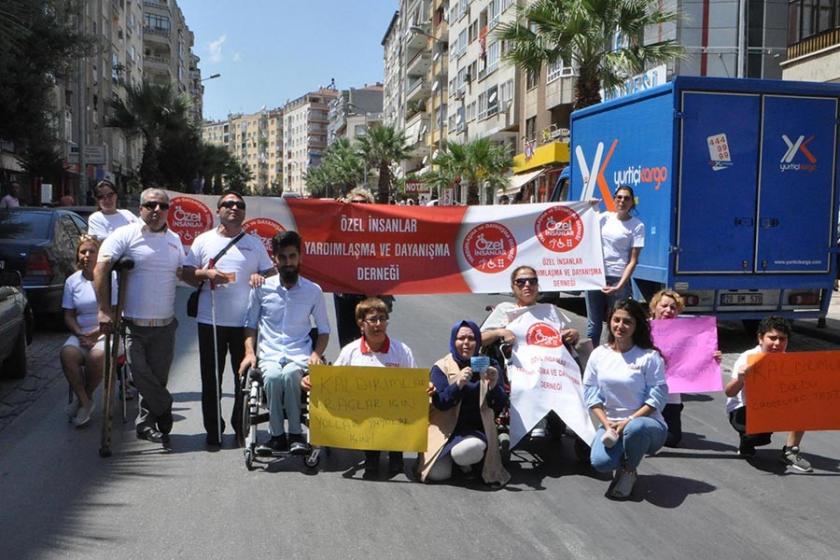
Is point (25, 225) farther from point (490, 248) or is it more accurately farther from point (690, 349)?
point (690, 349)

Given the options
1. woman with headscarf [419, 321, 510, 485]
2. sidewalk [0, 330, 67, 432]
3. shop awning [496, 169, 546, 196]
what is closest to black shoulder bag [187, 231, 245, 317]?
woman with headscarf [419, 321, 510, 485]

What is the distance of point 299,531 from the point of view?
463cm

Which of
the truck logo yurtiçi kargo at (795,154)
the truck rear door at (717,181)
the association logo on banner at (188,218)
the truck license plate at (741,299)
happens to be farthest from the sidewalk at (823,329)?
the association logo on banner at (188,218)

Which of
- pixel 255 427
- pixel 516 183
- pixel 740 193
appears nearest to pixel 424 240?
pixel 255 427

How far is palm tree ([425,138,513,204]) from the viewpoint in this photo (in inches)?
1718

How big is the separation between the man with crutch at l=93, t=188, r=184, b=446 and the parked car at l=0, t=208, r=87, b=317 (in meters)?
5.04

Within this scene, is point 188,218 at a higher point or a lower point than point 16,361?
higher

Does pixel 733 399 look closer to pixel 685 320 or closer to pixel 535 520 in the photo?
pixel 685 320

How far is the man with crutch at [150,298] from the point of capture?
6195 millimetres

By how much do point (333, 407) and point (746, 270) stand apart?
689 centimetres

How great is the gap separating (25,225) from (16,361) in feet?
12.0

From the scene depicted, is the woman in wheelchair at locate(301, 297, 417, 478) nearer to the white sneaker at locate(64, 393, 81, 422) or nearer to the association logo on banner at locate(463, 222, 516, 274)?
the association logo on banner at locate(463, 222, 516, 274)

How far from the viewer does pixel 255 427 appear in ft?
19.0

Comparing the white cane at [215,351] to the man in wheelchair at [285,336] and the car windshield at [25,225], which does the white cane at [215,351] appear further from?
the car windshield at [25,225]
